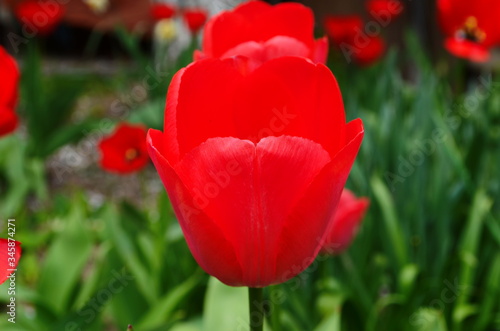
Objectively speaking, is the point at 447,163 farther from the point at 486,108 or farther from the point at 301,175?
the point at 301,175

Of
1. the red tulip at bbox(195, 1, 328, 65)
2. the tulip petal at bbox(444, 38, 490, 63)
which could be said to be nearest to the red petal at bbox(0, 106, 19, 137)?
the red tulip at bbox(195, 1, 328, 65)

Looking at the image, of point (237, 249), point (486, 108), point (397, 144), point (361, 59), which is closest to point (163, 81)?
point (361, 59)

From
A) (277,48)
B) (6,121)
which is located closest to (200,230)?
(277,48)

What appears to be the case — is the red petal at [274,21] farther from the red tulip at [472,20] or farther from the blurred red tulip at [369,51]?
the blurred red tulip at [369,51]

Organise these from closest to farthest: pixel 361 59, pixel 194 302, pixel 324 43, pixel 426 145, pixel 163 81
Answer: pixel 324 43 → pixel 194 302 → pixel 426 145 → pixel 163 81 → pixel 361 59

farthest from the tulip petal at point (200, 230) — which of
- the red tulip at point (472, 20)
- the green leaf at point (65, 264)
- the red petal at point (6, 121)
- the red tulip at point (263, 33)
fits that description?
the red tulip at point (472, 20)

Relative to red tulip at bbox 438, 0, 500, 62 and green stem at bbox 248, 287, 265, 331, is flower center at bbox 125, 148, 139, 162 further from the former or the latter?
green stem at bbox 248, 287, 265, 331
